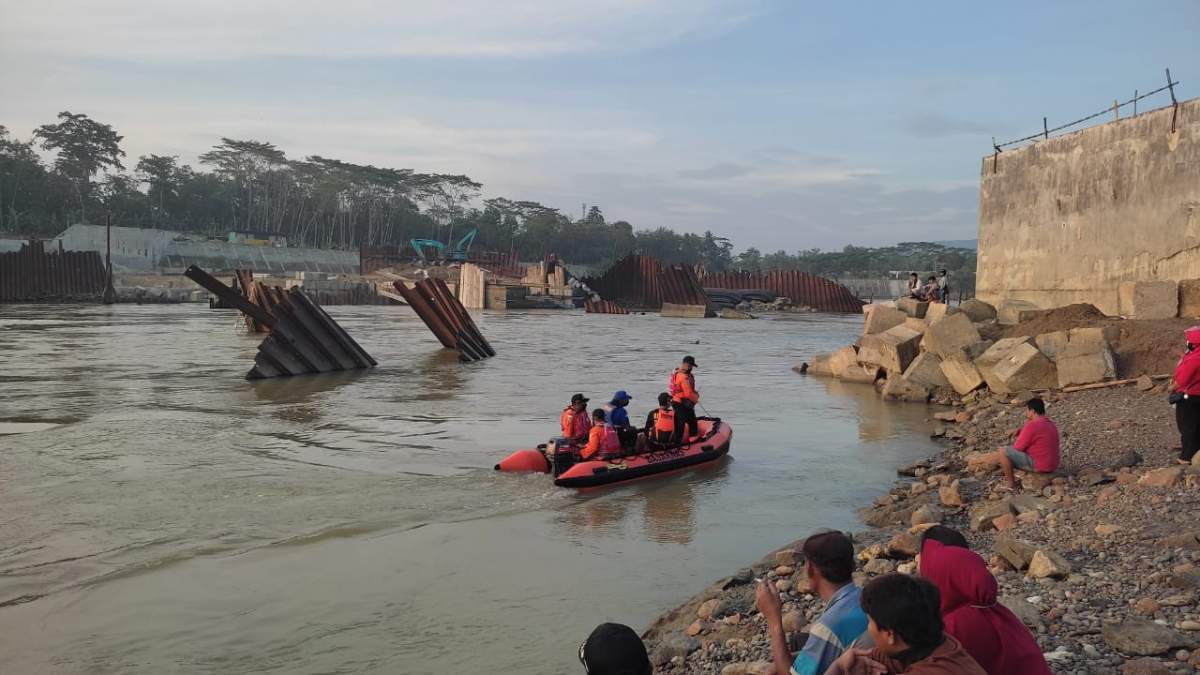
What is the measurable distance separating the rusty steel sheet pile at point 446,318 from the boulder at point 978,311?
558 inches

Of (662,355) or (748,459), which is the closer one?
(748,459)

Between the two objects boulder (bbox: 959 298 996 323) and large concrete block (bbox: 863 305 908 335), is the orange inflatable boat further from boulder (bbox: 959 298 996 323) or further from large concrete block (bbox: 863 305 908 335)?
large concrete block (bbox: 863 305 908 335)

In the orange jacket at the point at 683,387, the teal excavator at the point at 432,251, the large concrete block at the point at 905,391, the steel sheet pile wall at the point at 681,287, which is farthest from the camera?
the teal excavator at the point at 432,251

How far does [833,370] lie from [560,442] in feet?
43.9

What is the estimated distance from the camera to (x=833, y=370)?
23.3 metres

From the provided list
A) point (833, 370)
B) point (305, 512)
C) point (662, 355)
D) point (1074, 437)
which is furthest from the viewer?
point (662, 355)

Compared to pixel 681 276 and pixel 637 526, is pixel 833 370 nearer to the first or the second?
pixel 637 526

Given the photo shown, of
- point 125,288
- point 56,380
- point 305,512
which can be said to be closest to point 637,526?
point 305,512

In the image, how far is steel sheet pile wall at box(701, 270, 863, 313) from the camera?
70.5m

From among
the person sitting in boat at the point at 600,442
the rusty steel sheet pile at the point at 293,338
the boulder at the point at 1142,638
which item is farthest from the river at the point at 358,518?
the boulder at the point at 1142,638

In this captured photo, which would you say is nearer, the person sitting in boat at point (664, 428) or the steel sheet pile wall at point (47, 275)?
the person sitting in boat at point (664, 428)

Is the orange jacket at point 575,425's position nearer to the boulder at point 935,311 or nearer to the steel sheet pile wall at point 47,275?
the boulder at point 935,311

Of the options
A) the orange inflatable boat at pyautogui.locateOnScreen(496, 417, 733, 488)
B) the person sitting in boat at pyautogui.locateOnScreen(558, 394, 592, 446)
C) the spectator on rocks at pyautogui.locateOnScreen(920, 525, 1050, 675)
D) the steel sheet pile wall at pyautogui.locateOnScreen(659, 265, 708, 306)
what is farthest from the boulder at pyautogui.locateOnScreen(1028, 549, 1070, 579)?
the steel sheet pile wall at pyautogui.locateOnScreen(659, 265, 708, 306)

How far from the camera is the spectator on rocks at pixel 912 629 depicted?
118 inches
